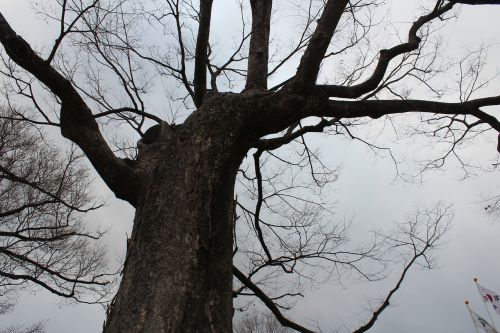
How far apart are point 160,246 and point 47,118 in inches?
92.7

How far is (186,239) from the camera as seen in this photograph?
1.76m

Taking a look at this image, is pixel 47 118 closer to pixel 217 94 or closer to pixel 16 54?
pixel 16 54

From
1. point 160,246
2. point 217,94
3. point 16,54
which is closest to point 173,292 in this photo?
point 160,246

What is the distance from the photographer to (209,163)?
2043 millimetres

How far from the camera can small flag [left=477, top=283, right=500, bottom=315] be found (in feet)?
41.4

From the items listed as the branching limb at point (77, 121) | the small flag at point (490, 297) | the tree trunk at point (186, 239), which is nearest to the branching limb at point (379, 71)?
the tree trunk at point (186, 239)

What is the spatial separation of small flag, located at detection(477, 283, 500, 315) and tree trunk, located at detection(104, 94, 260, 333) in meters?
14.5

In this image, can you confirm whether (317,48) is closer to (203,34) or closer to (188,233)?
(203,34)

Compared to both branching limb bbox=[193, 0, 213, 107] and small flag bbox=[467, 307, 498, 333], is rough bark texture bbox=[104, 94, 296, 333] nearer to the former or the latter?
branching limb bbox=[193, 0, 213, 107]

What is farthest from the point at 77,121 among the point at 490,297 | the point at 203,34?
the point at 490,297

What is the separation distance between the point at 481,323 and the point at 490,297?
44.5 inches

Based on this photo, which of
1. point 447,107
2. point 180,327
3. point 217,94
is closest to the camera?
point 180,327

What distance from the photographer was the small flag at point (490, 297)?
1261cm

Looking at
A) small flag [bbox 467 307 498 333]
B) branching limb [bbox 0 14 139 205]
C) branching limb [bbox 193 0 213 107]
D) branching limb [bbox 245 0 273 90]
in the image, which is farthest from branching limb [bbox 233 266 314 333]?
small flag [bbox 467 307 498 333]
